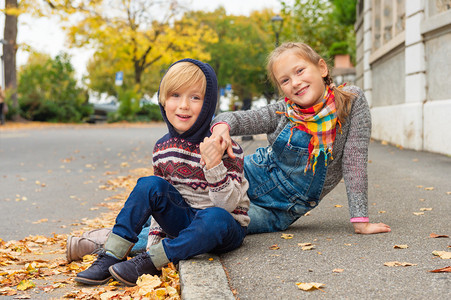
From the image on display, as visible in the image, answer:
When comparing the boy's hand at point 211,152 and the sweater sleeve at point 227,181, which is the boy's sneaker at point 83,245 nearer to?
the sweater sleeve at point 227,181

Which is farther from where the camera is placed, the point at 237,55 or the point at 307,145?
the point at 237,55

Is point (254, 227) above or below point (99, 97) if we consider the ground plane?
below

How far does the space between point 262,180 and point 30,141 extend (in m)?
13.4

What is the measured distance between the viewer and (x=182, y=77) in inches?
127

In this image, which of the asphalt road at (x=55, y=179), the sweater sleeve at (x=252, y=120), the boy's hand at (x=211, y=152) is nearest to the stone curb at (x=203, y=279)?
the boy's hand at (x=211, y=152)

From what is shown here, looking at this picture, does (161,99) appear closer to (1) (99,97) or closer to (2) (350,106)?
(2) (350,106)

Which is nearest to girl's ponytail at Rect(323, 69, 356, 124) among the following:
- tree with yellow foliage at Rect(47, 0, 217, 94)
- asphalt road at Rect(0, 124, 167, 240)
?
asphalt road at Rect(0, 124, 167, 240)

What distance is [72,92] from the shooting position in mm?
31219

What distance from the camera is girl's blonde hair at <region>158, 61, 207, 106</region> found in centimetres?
324

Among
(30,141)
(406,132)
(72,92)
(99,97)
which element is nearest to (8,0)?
(72,92)

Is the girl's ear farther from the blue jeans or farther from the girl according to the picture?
the blue jeans

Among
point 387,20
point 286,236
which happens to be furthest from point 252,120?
point 387,20

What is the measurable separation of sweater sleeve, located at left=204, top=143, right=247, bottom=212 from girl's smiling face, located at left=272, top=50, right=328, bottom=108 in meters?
0.56

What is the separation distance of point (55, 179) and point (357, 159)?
6.03 m
